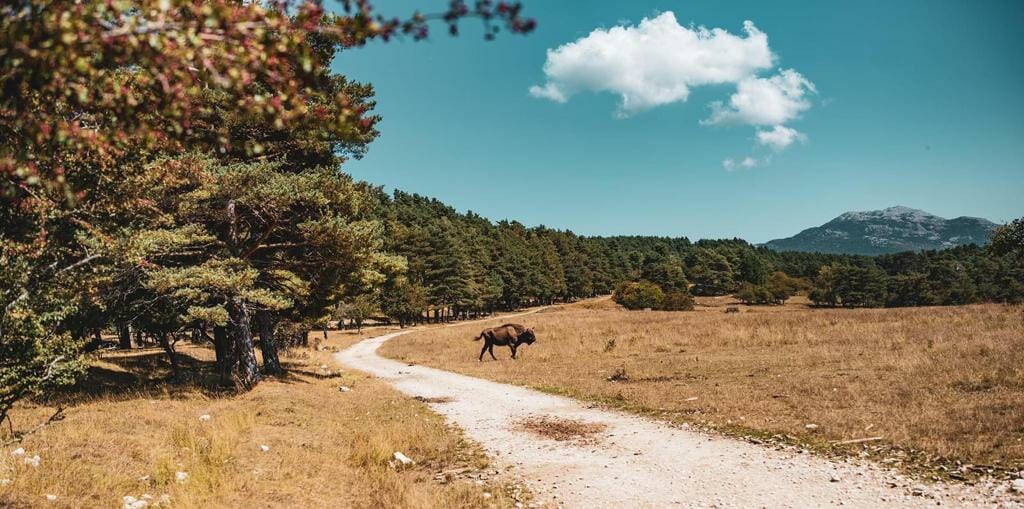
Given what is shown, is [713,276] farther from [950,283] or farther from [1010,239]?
[1010,239]

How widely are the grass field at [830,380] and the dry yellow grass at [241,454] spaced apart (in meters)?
5.70

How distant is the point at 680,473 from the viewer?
26.5 ft

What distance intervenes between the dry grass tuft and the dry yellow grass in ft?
5.57

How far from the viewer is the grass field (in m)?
8.61

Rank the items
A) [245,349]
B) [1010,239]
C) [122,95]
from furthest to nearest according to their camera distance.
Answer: [1010,239]
[245,349]
[122,95]

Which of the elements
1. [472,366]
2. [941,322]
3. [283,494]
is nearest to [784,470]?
[283,494]

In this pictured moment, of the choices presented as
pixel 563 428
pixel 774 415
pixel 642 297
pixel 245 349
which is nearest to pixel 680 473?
pixel 563 428

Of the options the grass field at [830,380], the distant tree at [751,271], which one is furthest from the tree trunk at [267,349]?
the distant tree at [751,271]

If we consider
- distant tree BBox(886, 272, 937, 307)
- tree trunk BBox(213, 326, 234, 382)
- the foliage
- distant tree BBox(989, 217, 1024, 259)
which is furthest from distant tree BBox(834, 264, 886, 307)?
the foliage

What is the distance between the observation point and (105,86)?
2.87 meters

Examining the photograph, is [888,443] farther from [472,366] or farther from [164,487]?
[472,366]

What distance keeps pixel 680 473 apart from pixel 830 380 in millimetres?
8521

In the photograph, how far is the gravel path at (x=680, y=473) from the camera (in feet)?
21.9

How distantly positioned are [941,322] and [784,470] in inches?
994
